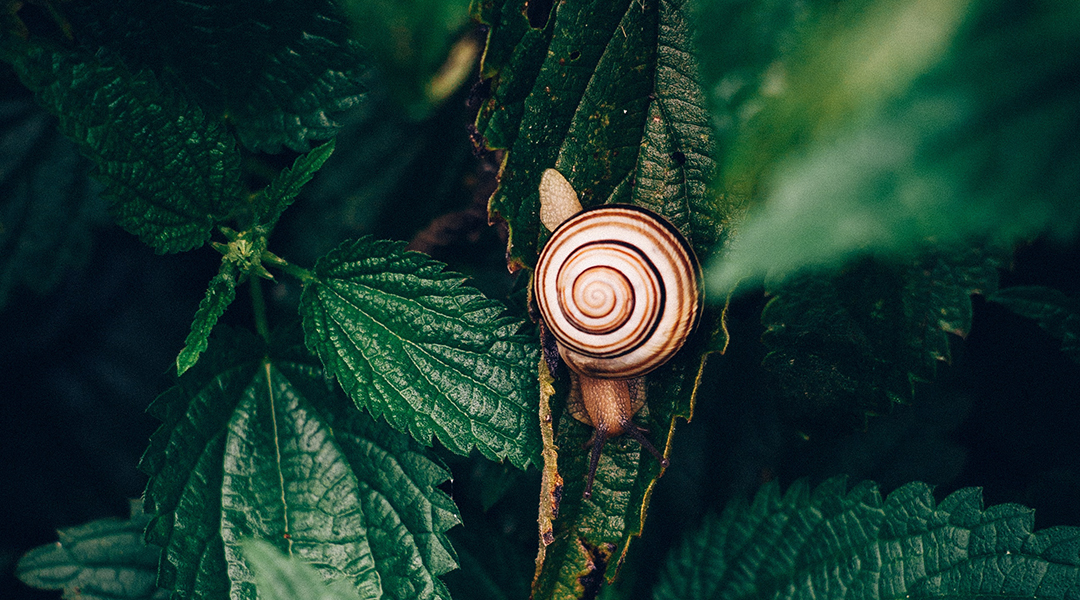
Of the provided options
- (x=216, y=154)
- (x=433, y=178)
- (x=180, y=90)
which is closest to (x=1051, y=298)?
(x=433, y=178)

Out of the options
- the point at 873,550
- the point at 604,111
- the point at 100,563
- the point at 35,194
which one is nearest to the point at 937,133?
the point at 604,111

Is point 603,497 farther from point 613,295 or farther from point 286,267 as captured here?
point 286,267

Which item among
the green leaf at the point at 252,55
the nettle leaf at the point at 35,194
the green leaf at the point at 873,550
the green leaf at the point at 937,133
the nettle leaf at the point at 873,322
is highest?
the green leaf at the point at 252,55

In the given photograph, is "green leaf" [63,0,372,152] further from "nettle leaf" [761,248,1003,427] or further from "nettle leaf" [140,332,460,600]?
"nettle leaf" [761,248,1003,427]

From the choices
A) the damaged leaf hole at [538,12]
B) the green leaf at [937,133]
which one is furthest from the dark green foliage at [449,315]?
the green leaf at [937,133]

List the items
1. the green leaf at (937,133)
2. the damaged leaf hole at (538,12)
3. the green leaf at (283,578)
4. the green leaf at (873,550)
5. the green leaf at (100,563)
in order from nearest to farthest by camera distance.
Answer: the green leaf at (937,133) → the green leaf at (283,578) → the damaged leaf hole at (538,12) → the green leaf at (873,550) → the green leaf at (100,563)

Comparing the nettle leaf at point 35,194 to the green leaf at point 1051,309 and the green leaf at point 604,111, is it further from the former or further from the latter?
the green leaf at point 1051,309

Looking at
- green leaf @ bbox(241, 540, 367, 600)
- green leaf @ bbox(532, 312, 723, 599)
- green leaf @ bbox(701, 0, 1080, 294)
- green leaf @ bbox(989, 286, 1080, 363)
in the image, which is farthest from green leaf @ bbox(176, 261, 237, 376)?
green leaf @ bbox(989, 286, 1080, 363)
